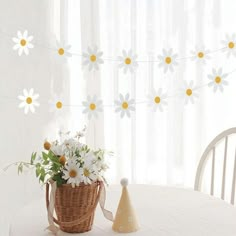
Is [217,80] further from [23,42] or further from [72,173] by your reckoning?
[72,173]

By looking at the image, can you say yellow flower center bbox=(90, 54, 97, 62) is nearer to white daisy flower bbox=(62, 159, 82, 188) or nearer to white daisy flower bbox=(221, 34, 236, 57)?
white daisy flower bbox=(221, 34, 236, 57)

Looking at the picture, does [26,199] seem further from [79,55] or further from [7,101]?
[79,55]

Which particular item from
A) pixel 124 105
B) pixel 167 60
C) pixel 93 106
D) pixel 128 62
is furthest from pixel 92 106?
pixel 167 60

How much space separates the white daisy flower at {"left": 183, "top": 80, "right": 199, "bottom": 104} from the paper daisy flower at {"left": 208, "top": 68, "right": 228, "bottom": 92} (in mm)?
112

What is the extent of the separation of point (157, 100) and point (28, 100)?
0.73m

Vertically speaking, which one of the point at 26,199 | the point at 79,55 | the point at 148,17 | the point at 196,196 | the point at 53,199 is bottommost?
the point at 26,199

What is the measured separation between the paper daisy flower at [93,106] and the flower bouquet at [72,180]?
44.3 inches

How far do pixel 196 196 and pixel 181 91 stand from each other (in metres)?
0.93

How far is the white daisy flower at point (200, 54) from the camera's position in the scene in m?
2.77

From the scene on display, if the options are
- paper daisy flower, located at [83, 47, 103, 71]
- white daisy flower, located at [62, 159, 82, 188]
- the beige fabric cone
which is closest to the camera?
white daisy flower, located at [62, 159, 82, 188]

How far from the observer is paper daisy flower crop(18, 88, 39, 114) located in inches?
108

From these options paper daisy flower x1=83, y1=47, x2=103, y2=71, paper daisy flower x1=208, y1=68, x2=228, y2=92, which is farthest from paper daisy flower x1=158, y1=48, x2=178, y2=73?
paper daisy flower x1=83, y1=47, x2=103, y2=71

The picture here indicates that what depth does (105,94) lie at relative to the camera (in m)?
2.87

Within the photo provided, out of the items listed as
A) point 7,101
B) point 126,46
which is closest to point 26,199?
point 7,101
